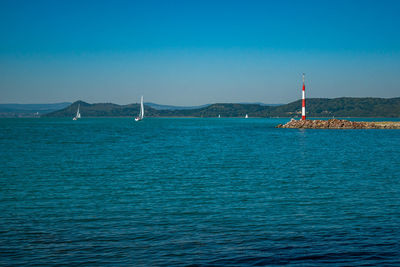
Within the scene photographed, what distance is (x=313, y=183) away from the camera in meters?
26.1

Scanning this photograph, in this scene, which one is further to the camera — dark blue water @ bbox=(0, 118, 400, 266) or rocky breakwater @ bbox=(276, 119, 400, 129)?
rocky breakwater @ bbox=(276, 119, 400, 129)

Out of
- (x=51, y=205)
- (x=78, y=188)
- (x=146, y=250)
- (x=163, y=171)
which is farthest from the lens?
(x=163, y=171)

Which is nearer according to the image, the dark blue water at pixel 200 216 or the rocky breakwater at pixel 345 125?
the dark blue water at pixel 200 216

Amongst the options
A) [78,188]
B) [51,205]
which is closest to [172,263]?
[51,205]

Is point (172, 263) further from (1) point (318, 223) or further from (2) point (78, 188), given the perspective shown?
(2) point (78, 188)

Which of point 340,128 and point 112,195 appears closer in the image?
point 112,195

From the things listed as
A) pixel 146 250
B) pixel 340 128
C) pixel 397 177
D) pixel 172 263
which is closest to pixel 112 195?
pixel 146 250

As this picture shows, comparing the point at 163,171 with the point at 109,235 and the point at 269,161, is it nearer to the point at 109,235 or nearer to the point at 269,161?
the point at 269,161

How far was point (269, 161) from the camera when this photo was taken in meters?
39.4

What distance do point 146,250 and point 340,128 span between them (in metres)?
123

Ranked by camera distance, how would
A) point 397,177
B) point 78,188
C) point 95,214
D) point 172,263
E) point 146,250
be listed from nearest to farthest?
point 172,263 < point 146,250 < point 95,214 < point 78,188 < point 397,177

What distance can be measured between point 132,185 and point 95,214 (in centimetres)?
772

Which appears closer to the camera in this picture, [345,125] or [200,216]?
[200,216]

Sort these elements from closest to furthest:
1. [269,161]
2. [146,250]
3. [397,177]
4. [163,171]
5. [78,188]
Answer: [146,250] < [78,188] < [397,177] < [163,171] < [269,161]
